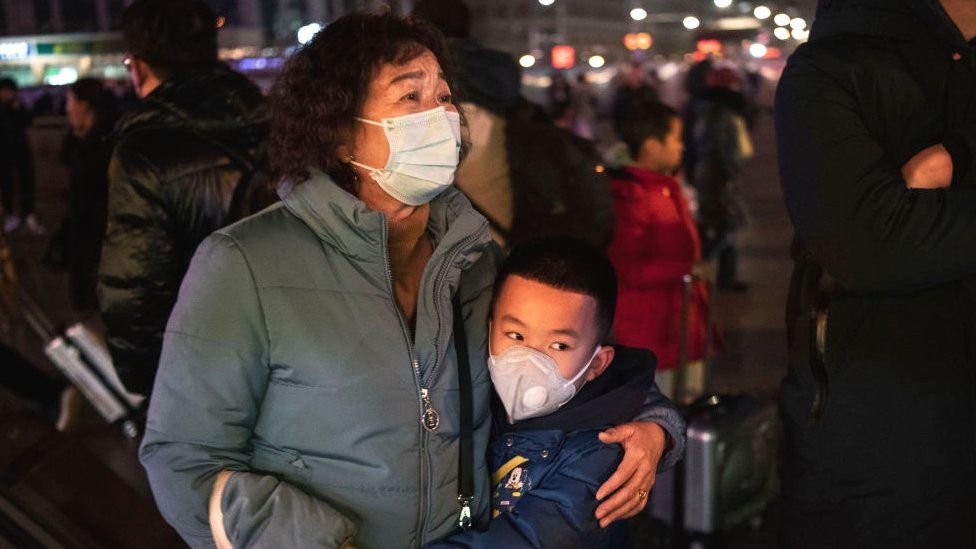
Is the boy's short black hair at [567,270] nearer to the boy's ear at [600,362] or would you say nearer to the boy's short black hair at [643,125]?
the boy's ear at [600,362]

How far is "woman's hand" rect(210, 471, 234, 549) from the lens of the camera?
5.98 feet

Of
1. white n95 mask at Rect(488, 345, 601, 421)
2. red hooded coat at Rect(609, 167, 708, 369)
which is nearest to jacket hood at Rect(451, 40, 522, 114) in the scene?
red hooded coat at Rect(609, 167, 708, 369)

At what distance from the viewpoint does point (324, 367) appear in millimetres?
1880

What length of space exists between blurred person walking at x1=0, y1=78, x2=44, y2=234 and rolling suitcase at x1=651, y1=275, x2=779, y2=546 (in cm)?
1261

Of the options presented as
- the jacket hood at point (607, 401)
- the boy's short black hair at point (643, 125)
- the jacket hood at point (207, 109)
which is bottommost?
the boy's short black hair at point (643, 125)

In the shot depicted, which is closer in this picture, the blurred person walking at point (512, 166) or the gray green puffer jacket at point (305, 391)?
the gray green puffer jacket at point (305, 391)

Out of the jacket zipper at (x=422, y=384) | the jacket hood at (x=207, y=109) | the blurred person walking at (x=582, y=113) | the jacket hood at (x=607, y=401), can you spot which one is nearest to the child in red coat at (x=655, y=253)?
the blurred person walking at (x=582, y=113)

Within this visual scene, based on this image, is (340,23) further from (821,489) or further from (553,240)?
(821,489)

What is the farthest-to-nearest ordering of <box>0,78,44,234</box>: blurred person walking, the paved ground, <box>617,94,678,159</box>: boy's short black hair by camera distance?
<box>0,78,44,234</box>: blurred person walking → <box>617,94,678,159</box>: boy's short black hair → the paved ground

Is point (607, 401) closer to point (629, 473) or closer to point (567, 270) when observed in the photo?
point (629, 473)

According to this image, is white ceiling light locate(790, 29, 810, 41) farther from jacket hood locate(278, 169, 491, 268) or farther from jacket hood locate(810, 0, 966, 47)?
jacket hood locate(278, 169, 491, 268)

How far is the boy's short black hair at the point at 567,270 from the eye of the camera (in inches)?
84.4

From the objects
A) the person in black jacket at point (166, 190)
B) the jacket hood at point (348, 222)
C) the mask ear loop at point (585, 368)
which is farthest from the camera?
the person in black jacket at point (166, 190)

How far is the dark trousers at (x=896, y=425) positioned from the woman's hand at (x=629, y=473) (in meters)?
0.42
